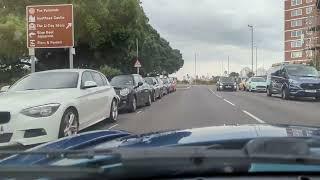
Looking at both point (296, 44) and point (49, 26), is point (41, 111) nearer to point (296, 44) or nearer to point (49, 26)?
point (49, 26)

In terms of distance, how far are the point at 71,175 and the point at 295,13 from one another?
130 metres

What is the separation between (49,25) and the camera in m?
24.2

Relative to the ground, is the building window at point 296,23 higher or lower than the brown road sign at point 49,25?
higher

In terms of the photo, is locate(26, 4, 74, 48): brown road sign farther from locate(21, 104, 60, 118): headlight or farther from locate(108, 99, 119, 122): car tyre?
locate(21, 104, 60, 118): headlight

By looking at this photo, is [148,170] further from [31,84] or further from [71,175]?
[31,84]

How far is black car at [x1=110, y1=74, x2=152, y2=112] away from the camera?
20.1 meters

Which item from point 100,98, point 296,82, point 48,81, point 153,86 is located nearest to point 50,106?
point 48,81

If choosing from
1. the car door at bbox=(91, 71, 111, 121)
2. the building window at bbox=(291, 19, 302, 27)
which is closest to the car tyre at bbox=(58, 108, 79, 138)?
→ the car door at bbox=(91, 71, 111, 121)

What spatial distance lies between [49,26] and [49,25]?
0.04m

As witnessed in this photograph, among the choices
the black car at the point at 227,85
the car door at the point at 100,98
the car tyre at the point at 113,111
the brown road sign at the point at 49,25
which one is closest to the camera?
the car door at the point at 100,98

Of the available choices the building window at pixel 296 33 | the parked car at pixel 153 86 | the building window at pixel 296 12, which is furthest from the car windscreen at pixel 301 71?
the building window at pixel 296 12

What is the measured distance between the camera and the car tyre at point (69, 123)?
10.8 metres

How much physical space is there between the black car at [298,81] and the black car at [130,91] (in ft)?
30.0

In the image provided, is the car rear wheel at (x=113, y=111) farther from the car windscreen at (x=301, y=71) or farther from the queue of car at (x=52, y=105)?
the car windscreen at (x=301, y=71)
